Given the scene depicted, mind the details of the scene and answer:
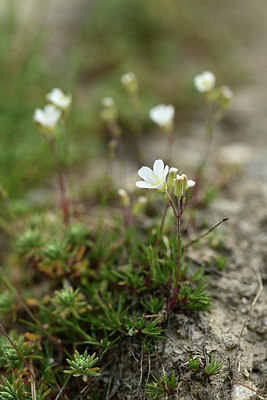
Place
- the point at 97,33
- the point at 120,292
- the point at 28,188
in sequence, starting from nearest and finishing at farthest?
the point at 120,292
the point at 28,188
the point at 97,33

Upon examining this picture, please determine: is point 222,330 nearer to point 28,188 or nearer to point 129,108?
point 28,188

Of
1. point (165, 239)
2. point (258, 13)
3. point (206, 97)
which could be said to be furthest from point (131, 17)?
point (165, 239)

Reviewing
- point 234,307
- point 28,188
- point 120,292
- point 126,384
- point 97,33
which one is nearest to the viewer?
point 126,384

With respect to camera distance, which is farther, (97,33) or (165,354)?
(97,33)

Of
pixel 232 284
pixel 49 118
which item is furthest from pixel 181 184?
pixel 49 118

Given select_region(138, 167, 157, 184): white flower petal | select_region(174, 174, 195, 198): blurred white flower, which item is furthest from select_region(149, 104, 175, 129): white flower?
select_region(174, 174, 195, 198): blurred white flower

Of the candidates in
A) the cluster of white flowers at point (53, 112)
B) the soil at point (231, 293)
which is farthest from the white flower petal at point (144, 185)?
the cluster of white flowers at point (53, 112)

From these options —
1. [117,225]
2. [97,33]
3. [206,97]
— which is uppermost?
[97,33]
